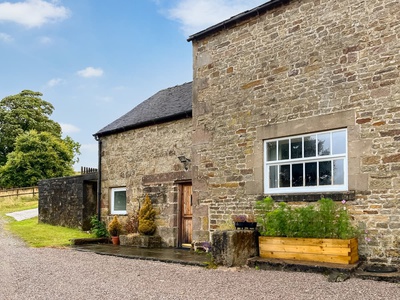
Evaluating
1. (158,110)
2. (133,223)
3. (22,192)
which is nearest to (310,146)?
(158,110)

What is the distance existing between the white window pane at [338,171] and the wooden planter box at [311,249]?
121 cm

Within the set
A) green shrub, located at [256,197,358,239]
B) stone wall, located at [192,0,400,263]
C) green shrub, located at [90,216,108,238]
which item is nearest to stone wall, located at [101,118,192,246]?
green shrub, located at [90,216,108,238]

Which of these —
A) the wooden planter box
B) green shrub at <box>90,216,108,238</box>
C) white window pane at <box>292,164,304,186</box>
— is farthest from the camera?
green shrub at <box>90,216,108,238</box>

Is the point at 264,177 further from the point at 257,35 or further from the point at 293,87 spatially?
the point at 257,35

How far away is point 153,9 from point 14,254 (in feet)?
23.7

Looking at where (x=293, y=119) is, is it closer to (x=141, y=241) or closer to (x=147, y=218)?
(x=147, y=218)

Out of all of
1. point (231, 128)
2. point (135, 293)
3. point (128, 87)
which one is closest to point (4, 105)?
point (128, 87)

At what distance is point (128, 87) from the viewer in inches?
659

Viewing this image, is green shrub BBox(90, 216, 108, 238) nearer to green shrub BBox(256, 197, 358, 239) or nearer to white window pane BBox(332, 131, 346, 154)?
green shrub BBox(256, 197, 358, 239)

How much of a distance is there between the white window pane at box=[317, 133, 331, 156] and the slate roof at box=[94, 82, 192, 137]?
440 cm

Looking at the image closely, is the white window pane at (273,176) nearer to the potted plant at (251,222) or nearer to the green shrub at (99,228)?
the potted plant at (251,222)

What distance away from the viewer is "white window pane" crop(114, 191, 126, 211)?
14.2 metres

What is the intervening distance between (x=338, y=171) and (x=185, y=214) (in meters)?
5.34

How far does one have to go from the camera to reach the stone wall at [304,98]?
24.3ft
